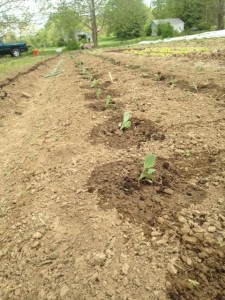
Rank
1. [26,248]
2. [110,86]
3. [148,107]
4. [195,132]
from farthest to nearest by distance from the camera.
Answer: [110,86] → [148,107] → [195,132] → [26,248]

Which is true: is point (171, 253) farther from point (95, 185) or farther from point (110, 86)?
point (110, 86)

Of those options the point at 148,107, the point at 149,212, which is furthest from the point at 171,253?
the point at 148,107

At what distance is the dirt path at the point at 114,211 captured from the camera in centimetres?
143

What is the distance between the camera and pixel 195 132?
300 cm

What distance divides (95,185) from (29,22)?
1558cm

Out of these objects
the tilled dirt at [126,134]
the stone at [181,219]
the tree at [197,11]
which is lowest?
the stone at [181,219]

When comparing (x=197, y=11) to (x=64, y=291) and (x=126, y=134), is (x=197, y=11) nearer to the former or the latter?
(x=126, y=134)

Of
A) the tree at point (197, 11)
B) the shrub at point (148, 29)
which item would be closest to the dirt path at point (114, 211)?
the tree at point (197, 11)

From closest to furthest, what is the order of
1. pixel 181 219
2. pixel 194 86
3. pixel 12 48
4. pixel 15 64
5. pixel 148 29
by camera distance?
pixel 181 219, pixel 194 86, pixel 15 64, pixel 12 48, pixel 148 29

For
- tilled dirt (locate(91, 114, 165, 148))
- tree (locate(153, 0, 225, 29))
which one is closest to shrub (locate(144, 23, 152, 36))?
tree (locate(153, 0, 225, 29))

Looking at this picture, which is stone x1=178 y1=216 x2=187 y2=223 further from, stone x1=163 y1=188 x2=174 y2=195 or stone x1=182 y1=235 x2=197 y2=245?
stone x1=163 y1=188 x2=174 y2=195

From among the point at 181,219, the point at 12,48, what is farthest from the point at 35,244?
the point at 12,48

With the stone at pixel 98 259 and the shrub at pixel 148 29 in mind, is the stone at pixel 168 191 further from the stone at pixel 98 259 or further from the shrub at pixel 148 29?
the shrub at pixel 148 29

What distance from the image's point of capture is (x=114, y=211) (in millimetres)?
1898
